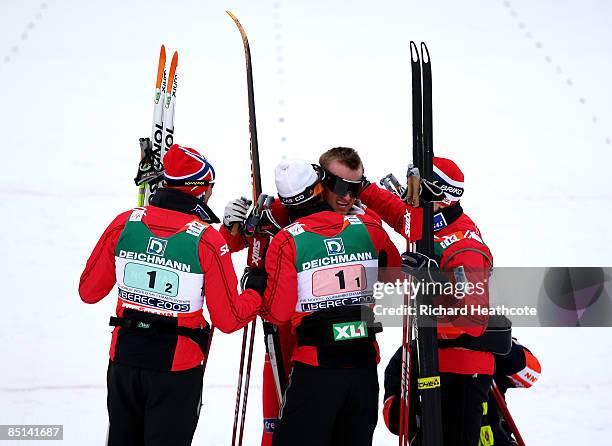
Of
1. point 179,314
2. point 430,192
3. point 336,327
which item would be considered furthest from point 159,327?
point 430,192

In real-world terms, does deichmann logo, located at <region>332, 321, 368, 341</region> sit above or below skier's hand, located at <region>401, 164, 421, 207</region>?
below

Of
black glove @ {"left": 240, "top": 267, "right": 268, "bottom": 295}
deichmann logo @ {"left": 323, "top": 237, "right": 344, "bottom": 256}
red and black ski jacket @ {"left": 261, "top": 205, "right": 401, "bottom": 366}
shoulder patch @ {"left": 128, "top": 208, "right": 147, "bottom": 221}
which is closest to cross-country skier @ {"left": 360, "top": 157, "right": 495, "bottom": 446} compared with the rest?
red and black ski jacket @ {"left": 261, "top": 205, "right": 401, "bottom": 366}

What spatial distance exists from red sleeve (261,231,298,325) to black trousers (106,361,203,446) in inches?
15.4

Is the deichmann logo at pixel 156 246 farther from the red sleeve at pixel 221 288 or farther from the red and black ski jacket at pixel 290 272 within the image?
the red and black ski jacket at pixel 290 272

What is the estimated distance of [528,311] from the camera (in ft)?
17.9

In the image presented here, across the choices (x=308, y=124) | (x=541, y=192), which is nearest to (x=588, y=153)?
(x=541, y=192)

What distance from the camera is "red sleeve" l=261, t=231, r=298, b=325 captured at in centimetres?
308

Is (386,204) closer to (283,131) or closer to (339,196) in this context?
(339,196)

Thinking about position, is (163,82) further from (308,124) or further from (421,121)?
(308,124)

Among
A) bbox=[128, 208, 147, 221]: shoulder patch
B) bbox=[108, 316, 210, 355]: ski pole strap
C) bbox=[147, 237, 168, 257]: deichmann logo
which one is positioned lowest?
bbox=[108, 316, 210, 355]: ski pole strap

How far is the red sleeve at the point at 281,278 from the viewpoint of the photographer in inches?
121

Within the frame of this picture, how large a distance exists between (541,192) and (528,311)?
1770 millimetres

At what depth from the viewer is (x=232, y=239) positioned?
3.52m

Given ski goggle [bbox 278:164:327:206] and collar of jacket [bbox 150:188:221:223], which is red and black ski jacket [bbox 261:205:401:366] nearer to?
ski goggle [bbox 278:164:327:206]
